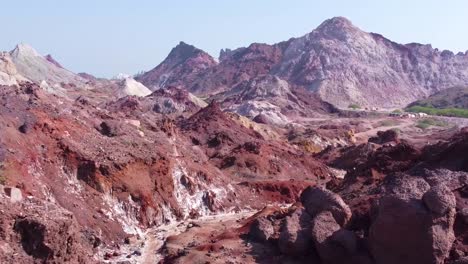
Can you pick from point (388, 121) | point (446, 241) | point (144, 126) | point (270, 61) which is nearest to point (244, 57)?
point (270, 61)

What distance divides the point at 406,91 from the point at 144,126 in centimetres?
9777

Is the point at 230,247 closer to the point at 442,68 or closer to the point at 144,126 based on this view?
the point at 144,126

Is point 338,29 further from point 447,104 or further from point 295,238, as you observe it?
point 295,238

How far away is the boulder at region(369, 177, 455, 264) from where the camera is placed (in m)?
17.5

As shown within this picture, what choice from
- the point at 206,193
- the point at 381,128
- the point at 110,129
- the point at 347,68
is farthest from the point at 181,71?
the point at 206,193

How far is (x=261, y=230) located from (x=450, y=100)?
97.1m

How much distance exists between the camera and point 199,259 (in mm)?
21750

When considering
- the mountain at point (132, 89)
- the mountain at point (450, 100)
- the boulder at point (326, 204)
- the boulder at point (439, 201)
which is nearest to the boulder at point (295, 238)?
the boulder at point (326, 204)

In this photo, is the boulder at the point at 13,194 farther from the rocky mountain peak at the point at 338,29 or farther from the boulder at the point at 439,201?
the rocky mountain peak at the point at 338,29

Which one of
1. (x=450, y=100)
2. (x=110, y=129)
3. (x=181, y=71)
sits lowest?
(x=110, y=129)

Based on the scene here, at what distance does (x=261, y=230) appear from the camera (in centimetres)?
2378

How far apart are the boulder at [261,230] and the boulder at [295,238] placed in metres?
1.09

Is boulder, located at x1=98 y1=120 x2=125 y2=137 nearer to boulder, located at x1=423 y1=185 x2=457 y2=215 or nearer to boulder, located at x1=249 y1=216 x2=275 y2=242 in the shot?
boulder, located at x1=249 y1=216 x2=275 y2=242

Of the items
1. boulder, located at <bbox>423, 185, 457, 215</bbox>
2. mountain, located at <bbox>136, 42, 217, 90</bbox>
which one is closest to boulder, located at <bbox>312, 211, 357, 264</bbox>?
boulder, located at <bbox>423, 185, 457, 215</bbox>
